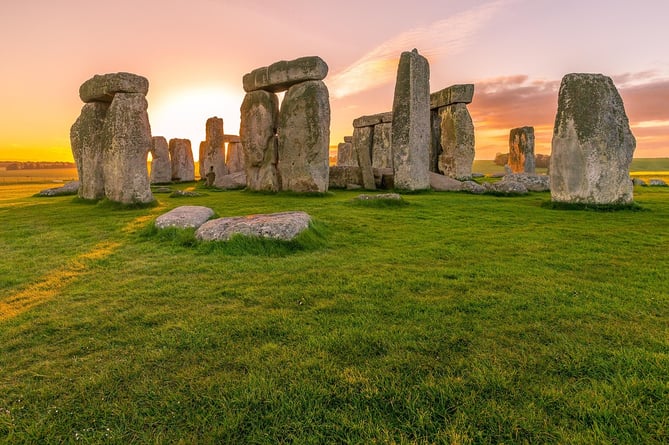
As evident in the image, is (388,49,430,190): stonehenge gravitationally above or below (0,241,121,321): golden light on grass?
above

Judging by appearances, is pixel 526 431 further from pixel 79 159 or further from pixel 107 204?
pixel 79 159

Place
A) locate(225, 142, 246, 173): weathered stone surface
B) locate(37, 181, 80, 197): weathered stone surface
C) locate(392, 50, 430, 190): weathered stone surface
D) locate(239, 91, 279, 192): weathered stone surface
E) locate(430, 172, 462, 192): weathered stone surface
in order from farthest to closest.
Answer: locate(225, 142, 246, 173): weathered stone surface → locate(37, 181, 80, 197): weathered stone surface → locate(430, 172, 462, 192): weathered stone surface → locate(239, 91, 279, 192): weathered stone surface → locate(392, 50, 430, 190): weathered stone surface

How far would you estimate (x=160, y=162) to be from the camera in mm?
20812

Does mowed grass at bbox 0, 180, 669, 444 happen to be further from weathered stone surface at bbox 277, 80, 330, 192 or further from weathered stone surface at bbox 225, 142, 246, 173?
weathered stone surface at bbox 225, 142, 246, 173

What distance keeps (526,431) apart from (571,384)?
539mm

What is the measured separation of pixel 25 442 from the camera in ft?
5.82

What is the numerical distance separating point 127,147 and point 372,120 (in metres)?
16.3

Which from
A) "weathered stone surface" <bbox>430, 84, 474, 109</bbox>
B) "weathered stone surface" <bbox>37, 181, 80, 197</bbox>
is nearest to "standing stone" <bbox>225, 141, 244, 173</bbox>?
"weathered stone surface" <bbox>37, 181, 80, 197</bbox>

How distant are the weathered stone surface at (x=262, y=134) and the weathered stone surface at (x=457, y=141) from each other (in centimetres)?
890

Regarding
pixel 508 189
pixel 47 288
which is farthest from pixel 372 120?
pixel 47 288

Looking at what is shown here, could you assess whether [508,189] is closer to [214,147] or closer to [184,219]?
[184,219]

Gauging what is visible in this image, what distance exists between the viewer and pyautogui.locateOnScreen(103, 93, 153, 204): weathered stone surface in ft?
29.9

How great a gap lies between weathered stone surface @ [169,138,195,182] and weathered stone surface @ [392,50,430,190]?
14653 millimetres

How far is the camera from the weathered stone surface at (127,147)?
912 cm
